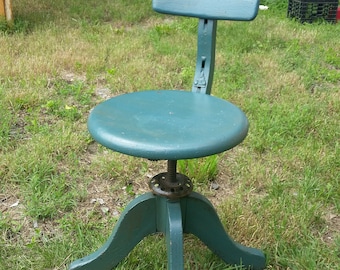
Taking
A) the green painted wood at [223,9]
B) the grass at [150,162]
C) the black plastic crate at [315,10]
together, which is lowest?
the grass at [150,162]

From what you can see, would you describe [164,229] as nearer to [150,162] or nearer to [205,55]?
[205,55]

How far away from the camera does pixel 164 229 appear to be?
1.86 meters

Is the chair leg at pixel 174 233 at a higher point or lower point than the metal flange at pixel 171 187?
lower

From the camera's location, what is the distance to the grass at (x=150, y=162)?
214cm

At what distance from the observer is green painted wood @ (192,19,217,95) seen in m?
2.01

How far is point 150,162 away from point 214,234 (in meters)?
0.87

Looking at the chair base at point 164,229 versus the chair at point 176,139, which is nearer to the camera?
the chair at point 176,139

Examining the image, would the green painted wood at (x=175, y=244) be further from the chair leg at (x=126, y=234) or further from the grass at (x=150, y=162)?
the grass at (x=150, y=162)

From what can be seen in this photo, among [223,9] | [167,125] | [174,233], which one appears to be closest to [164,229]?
[174,233]

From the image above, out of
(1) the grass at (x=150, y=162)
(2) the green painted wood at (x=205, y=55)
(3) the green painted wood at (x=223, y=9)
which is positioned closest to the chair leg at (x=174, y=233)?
(1) the grass at (x=150, y=162)

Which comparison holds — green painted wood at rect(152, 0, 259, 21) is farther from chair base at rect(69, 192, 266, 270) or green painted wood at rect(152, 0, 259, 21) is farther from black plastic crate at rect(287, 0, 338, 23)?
black plastic crate at rect(287, 0, 338, 23)

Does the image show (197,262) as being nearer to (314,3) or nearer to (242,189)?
(242,189)

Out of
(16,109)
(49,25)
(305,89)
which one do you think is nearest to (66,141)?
(16,109)

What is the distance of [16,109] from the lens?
10.6 ft
